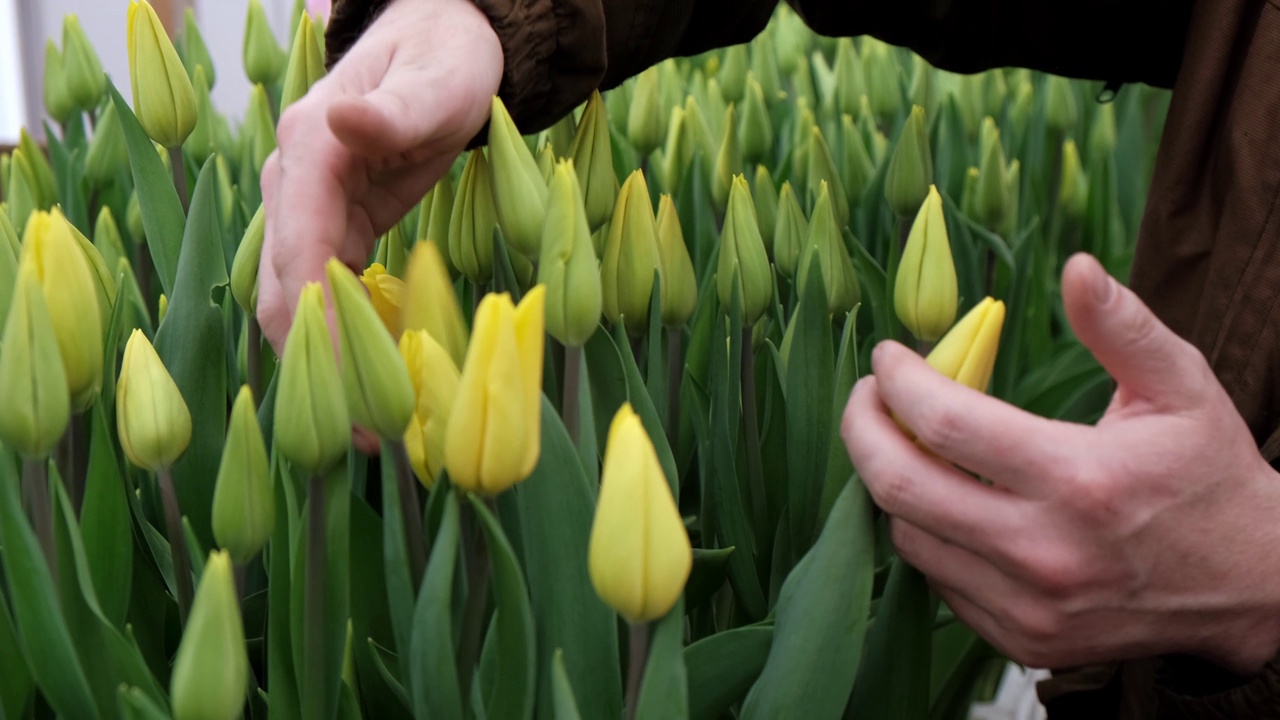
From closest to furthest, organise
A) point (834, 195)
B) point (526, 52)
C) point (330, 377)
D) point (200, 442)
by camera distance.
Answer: point (330, 377)
point (200, 442)
point (526, 52)
point (834, 195)

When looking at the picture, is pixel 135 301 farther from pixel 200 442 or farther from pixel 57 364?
pixel 57 364

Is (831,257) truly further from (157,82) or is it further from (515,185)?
(157,82)

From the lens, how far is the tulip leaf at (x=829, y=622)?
42 centimetres

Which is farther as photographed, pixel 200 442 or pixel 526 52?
pixel 526 52

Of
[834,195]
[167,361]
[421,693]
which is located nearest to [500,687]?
[421,693]

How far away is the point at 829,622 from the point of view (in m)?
0.41

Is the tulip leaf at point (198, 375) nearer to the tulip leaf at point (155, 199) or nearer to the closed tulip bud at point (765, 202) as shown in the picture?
the tulip leaf at point (155, 199)

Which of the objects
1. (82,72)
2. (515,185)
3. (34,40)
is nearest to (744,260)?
(515,185)

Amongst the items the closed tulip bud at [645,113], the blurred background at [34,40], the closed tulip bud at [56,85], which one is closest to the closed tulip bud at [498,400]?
the closed tulip bud at [645,113]

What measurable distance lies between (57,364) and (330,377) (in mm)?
92

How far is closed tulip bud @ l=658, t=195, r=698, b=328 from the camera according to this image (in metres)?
0.60

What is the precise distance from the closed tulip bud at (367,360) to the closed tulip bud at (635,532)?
8 cm

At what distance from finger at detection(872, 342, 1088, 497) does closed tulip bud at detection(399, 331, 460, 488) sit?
15 centimetres

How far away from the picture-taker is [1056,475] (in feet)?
1.37
